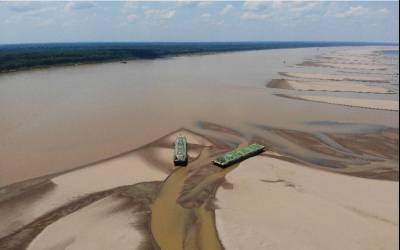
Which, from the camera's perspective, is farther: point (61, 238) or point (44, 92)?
point (44, 92)

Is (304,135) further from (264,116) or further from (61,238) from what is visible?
(61,238)

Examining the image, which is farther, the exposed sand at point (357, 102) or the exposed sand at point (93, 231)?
the exposed sand at point (357, 102)

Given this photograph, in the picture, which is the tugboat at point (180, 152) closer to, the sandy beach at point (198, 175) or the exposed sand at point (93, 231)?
the sandy beach at point (198, 175)

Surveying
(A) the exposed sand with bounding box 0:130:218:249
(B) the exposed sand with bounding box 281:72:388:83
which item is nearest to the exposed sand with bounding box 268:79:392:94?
(B) the exposed sand with bounding box 281:72:388:83

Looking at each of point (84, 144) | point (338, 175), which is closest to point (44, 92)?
point (84, 144)

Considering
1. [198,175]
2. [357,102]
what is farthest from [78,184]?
[357,102]

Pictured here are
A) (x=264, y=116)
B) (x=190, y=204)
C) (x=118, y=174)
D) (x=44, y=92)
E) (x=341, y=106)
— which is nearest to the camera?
(x=190, y=204)

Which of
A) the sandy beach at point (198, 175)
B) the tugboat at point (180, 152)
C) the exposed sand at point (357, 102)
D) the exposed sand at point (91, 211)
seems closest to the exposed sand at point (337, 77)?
the exposed sand at point (357, 102)
